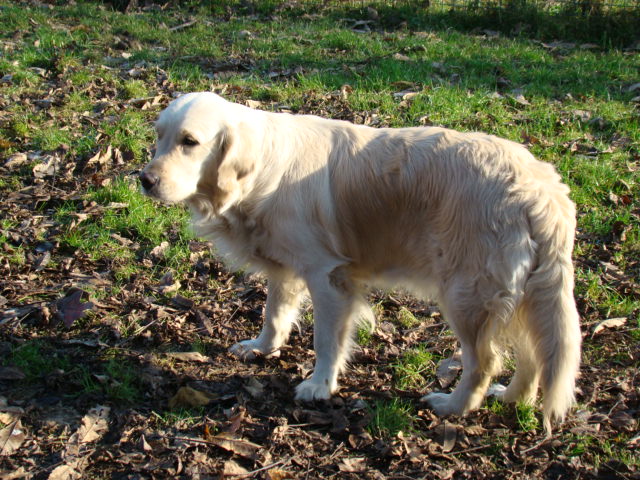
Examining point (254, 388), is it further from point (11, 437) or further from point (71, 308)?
point (71, 308)

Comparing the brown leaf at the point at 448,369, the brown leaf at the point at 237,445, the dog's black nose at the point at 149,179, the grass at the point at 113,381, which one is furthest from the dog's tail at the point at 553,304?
the grass at the point at 113,381

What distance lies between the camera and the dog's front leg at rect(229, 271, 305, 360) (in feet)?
13.3

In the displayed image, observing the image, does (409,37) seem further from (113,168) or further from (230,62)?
(113,168)

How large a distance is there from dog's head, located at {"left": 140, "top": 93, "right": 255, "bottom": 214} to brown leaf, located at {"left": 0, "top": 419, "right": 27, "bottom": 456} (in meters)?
1.29

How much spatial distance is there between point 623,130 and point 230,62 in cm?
460

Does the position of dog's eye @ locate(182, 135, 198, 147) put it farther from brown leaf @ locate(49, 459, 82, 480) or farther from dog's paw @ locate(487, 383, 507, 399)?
dog's paw @ locate(487, 383, 507, 399)

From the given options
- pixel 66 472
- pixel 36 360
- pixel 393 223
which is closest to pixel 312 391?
pixel 393 223

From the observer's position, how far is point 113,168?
5898 millimetres

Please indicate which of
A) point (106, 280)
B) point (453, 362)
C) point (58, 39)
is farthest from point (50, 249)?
point (58, 39)

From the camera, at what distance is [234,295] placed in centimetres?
464

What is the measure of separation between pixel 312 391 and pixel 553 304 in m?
1.37

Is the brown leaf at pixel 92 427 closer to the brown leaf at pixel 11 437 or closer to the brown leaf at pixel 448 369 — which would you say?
the brown leaf at pixel 11 437

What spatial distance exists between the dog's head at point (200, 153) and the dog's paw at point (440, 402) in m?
A: 1.50

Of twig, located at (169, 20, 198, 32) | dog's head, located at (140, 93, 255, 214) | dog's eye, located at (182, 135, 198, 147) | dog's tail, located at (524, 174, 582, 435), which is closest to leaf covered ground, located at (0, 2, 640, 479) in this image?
dog's tail, located at (524, 174, 582, 435)
